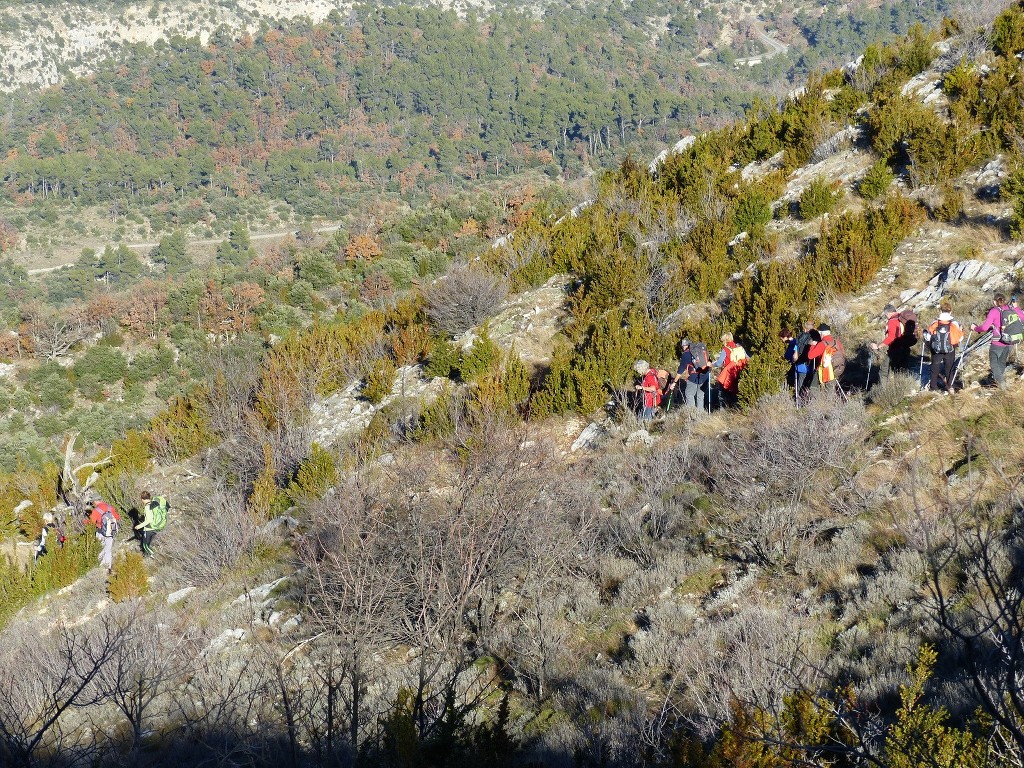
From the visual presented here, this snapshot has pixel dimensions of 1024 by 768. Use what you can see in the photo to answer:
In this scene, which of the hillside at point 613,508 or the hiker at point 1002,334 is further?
the hiker at point 1002,334

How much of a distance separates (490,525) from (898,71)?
589 inches

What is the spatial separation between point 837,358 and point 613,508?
2.76 metres

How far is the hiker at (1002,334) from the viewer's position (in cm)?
660

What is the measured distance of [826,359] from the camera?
7.32 m

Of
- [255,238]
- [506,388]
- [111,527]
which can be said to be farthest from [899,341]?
[255,238]

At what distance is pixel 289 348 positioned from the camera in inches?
577

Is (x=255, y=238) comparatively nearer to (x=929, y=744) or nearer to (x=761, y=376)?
(x=761, y=376)

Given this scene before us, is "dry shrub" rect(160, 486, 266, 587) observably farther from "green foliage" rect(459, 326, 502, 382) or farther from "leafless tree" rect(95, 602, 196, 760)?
"green foliage" rect(459, 326, 502, 382)

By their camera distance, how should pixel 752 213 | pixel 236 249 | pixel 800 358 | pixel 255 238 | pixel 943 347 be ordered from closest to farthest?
1. pixel 943 347
2. pixel 800 358
3. pixel 752 213
4. pixel 236 249
5. pixel 255 238

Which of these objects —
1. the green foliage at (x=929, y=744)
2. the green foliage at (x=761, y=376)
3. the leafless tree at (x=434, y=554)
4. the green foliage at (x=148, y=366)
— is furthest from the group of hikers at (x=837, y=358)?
the green foliage at (x=148, y=366)

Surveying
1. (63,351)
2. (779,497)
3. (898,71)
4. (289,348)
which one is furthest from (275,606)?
(63,351)

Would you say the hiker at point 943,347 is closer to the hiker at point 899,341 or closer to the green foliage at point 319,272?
the hiker at point 899,341

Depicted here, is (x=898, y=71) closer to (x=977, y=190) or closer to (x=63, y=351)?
(x=977, y=190)

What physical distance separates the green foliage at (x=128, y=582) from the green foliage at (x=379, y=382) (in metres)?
4.47
